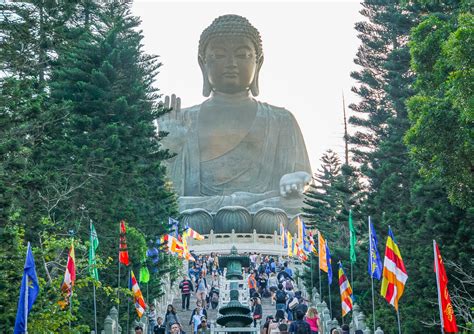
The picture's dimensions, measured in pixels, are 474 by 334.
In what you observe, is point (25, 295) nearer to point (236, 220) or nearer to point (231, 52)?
point (236, 220)

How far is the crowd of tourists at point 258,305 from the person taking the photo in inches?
567

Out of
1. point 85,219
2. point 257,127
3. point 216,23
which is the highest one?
point 216,23

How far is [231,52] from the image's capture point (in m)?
42.7

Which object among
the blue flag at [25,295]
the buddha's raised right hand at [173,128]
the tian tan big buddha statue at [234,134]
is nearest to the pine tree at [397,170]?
the blue flag at [25,295]

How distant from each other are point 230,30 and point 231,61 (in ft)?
4.99

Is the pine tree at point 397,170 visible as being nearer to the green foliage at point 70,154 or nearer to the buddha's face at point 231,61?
the green foliage at point 70,154

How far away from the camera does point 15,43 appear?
13.8 metres

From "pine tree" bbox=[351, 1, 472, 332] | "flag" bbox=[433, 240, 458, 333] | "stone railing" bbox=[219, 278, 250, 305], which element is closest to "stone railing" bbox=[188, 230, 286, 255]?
"pine tree" bbox=[351, 1, 472, 332]

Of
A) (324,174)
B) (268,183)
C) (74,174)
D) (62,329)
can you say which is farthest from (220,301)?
(324,174)

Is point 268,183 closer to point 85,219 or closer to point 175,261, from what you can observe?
point 175,261

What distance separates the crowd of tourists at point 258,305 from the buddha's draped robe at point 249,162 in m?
10.7

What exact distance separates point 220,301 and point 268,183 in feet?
74.5

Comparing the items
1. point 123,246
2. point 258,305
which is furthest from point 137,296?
point 258,305

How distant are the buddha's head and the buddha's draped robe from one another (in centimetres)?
219
